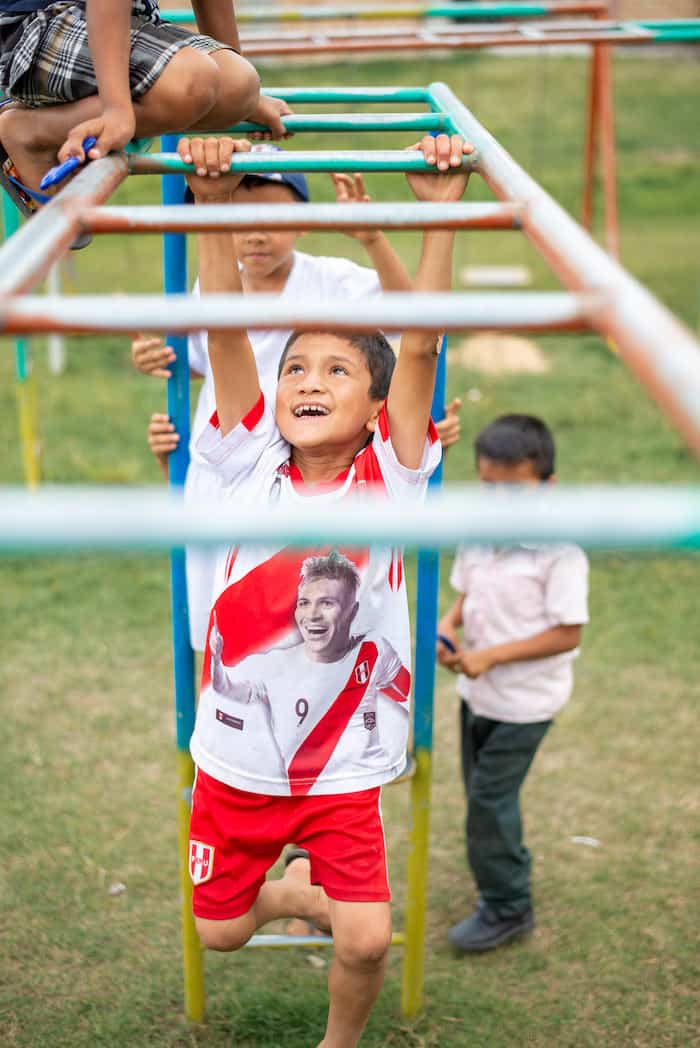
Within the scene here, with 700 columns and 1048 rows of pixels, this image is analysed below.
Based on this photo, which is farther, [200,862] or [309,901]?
[309,901]

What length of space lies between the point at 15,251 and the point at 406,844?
2.20 m

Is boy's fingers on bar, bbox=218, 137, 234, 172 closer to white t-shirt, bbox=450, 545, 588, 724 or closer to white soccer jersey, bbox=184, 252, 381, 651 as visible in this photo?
white soccer jersey, bbox=184, 252, 381, 651

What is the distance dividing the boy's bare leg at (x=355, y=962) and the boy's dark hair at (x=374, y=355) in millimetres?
839

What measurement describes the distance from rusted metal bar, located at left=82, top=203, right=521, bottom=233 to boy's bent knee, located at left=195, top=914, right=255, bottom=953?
3.87 ft

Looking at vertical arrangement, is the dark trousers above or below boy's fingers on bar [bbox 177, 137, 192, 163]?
below

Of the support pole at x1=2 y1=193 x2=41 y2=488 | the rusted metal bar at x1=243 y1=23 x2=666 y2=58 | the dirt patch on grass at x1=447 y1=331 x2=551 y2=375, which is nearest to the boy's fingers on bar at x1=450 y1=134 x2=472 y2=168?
the rusted metal bar at x1=243 y1=23 x2=666 y2=58

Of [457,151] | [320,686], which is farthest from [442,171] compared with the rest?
[320,686]

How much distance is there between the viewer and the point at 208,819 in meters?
1.99

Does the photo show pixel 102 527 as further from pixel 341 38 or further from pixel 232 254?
pixel 341 38

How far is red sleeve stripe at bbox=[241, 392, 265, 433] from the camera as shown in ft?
6.49

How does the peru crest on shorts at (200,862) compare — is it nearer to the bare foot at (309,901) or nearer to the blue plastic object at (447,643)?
the bare foot at (309,901)

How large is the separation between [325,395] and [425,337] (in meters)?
0.22

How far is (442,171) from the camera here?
179 centimetres

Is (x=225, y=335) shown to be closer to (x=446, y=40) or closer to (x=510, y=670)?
(x=510, y=670)
